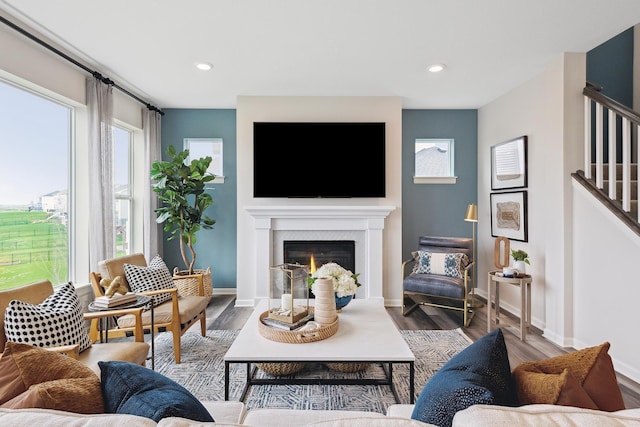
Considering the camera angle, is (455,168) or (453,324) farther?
(455,168)

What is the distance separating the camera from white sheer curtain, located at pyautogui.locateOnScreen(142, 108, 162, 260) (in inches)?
173

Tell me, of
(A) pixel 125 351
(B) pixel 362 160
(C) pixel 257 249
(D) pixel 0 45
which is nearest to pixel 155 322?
(A) pixel 125 351

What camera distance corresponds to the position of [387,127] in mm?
4258

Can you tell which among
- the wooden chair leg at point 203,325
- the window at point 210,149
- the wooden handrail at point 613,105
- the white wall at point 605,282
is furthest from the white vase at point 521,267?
the window at point 210,149

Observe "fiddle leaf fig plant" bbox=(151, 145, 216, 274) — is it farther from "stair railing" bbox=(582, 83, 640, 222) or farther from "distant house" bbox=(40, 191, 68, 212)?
"stair railing" bbox=(582, 83, 640, 222)

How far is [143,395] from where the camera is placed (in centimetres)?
90

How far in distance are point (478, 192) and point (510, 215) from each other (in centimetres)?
90

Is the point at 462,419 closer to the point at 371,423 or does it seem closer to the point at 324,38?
the point at 371,423

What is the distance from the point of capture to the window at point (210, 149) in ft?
16.0

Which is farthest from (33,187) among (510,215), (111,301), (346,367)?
(510,215)

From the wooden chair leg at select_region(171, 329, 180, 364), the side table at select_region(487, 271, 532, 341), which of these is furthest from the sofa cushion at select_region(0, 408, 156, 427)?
→ the side table at select_region(487, 271, 532, 341)

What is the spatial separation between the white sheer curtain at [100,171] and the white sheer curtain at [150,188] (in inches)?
36.3

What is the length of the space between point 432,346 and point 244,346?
180cm

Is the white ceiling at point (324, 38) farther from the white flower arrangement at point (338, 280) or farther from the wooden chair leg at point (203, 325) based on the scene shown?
the wooden chair leg at point (203, 325)
